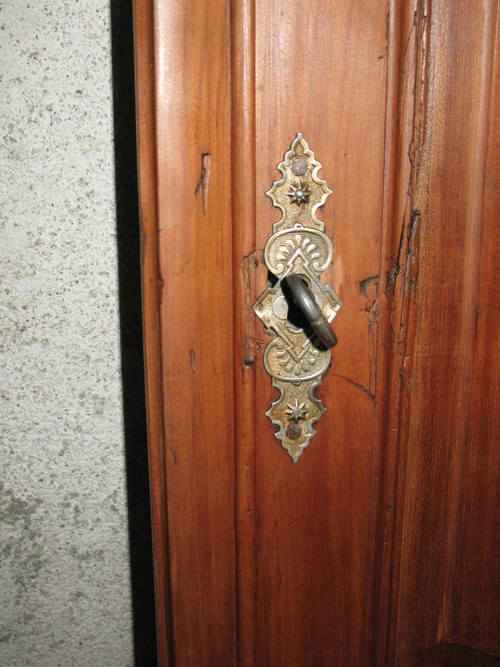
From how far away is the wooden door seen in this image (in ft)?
1.32

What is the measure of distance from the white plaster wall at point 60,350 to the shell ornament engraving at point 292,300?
9.1 inches

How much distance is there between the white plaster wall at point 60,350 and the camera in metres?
0.53

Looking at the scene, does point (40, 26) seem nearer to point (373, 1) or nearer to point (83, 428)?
point (373, 1)

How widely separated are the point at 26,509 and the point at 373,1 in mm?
679

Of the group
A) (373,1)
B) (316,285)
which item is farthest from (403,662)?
(373,1)

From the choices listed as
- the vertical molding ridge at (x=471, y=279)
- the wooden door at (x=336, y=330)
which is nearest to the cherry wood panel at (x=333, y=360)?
the wooden door at (x=336, y=330)

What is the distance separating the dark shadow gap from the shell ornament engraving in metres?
0.21

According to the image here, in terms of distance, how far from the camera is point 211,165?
409 mm

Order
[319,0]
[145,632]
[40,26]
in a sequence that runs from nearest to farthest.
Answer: [319,0] → [40,26] → [145,632]

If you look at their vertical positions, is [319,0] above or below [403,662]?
above

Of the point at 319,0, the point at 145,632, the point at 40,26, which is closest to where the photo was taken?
the point at 319,0

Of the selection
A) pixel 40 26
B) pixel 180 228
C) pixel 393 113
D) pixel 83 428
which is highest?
pixel 40 26

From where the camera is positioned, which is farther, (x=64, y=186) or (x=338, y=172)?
(x=64, y=186)

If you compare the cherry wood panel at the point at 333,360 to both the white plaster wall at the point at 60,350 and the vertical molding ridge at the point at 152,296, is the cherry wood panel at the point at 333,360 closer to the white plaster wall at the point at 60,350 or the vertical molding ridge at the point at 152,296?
the vertical molding ridge at the point at 152,296
